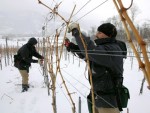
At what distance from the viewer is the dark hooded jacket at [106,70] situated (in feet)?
5.68

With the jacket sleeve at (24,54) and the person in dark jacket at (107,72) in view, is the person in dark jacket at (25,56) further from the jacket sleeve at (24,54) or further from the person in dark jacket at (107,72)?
the person in dark jacket at (107,72)

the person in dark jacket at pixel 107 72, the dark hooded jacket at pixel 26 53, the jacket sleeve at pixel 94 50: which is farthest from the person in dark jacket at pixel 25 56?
the jacket sleeve at pixel 94 50

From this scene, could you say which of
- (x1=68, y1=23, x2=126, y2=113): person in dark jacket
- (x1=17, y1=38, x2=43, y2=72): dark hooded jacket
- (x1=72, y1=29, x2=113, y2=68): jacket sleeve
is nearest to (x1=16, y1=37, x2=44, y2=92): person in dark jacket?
(x1=17, y1=38, x2=43, y2=72): dark hooded jacket

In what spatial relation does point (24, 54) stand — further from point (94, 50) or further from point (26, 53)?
point (94, 50)

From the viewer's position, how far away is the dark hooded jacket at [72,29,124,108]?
1.73m

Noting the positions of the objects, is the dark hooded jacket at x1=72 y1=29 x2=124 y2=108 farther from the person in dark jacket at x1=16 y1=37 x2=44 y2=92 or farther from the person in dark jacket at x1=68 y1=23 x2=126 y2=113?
the person in dark jacket at x1=16 y1=37 x2=44 y2=92

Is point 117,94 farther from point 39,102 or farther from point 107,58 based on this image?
point 39,102

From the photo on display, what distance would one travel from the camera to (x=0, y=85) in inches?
277

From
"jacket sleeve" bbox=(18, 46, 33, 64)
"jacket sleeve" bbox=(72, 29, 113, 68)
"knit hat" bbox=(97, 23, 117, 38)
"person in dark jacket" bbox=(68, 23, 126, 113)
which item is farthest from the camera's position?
"jacket sleeve" bbox=(18, 46, 33, 64)

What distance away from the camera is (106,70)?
6.28ft

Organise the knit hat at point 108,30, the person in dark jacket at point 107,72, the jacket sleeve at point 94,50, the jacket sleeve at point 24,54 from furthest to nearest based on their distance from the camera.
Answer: the jacket sleeve at point 24,54
the knit hat at point 108,30
the person in dark jacket at point 107,72
the jacket sleeve at point 94,50

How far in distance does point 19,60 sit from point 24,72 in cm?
36

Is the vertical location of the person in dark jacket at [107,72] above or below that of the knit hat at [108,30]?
below

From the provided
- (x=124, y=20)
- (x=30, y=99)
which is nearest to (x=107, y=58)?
(x=124, y=20)
